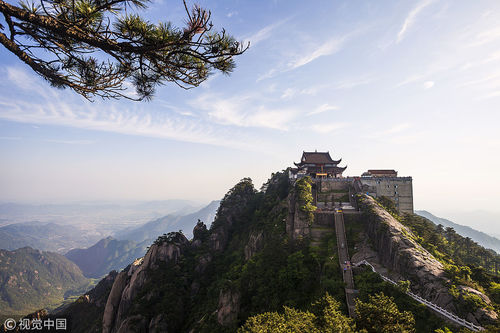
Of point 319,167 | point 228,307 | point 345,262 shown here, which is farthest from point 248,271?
point 319,167

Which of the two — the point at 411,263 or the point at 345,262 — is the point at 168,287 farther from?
the point at 411,263

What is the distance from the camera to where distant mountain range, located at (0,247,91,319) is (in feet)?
473

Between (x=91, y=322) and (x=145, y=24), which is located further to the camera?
(x=91, y=322)

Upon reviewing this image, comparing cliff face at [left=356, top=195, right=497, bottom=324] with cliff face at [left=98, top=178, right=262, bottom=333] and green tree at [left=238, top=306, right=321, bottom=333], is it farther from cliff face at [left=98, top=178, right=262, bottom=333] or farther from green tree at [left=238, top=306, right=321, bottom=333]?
cliff face at [left=98, top=178, right=262, bottom=333]

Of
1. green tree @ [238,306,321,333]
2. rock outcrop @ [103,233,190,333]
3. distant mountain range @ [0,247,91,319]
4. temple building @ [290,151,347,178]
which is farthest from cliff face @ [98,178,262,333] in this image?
distant mountain range @ [0,247,91,319]

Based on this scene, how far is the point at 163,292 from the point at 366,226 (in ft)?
101

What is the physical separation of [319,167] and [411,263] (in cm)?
3098

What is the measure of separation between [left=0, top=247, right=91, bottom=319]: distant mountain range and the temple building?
17928cm

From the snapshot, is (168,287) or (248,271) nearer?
(248,271)

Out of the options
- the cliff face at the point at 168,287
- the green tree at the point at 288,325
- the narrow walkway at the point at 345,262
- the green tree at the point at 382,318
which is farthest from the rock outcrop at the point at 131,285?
the green tree at the point at 382,318

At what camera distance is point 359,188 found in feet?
134

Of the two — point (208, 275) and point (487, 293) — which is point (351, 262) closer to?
point (487, 293)

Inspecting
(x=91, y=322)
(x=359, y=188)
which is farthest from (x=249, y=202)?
(x=91, y=322)

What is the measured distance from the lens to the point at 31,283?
16862cm
